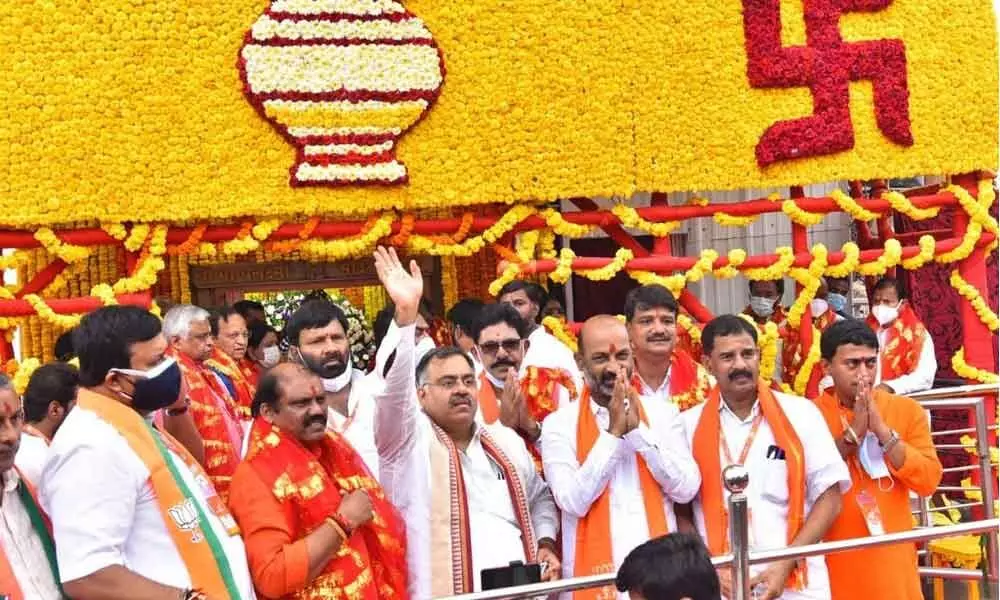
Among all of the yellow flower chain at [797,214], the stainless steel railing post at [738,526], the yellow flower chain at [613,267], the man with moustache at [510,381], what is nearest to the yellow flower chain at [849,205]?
the yellow flower chain at [797,214]

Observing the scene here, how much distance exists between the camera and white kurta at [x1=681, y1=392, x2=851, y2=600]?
14.6ft

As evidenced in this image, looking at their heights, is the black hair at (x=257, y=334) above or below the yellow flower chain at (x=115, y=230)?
below

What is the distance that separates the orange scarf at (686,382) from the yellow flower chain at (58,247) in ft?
12.5

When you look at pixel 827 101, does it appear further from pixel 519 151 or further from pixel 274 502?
pixel 274 502

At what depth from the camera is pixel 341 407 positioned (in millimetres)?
4930

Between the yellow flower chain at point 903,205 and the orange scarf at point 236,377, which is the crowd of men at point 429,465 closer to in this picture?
the orange scarf at point 236,377

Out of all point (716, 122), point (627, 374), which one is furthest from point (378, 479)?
point (716, 122)

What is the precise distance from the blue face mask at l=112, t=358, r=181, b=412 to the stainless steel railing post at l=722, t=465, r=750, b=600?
160 cm

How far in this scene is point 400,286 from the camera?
13.9ft

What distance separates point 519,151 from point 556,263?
31.7 inches

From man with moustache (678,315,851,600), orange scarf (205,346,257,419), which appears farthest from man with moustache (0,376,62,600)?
orange scarf (205,346,257,419)

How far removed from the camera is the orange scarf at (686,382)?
5469 millimetres

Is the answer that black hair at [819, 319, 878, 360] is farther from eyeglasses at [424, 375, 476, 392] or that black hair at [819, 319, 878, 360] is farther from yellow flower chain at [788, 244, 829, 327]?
yellow flower chain at [788, 244, 829, 327]

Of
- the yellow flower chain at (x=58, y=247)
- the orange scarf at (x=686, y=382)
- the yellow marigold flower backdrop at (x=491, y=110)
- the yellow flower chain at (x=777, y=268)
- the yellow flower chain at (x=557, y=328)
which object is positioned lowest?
the orange scarf at (x=686, y=382)
